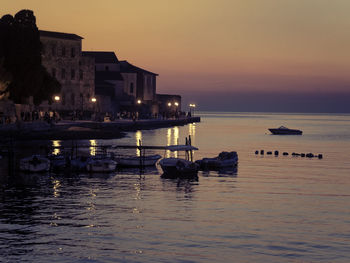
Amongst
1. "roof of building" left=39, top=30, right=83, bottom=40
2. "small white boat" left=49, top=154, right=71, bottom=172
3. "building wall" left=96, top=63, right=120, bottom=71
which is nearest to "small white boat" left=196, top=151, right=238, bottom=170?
"small white boat" left=49, top=154, right=71, bottom=172

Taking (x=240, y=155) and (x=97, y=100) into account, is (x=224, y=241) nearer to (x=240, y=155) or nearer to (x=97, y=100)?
(x=240, y=155)

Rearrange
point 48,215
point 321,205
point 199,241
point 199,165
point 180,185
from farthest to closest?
point 199,165, point 180,185, point 321,205, point 48,215, point 199,241

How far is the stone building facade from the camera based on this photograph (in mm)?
114794

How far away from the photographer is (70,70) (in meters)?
119

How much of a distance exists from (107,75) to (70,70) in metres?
29.1

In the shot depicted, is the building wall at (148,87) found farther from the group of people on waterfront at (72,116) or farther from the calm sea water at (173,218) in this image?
the calm sea water at (173,218)

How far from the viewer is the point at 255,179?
168 feet

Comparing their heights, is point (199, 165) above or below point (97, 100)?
below

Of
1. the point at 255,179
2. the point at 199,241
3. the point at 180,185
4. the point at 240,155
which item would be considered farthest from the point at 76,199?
the point at 240,155

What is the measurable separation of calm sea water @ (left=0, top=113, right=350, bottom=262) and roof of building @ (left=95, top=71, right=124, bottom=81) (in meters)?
94.3

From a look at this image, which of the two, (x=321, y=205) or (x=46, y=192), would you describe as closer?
(x=321, y=205)

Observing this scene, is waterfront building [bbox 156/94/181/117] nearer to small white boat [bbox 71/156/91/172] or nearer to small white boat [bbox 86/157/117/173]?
small white boat [bbox 71/156/91/172]

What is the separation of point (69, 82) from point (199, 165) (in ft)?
218

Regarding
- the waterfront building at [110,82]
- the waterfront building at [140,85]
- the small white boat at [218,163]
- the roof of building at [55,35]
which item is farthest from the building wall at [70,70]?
the small white boat at [218,163]
